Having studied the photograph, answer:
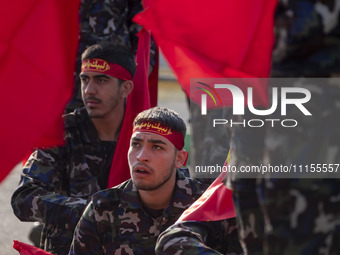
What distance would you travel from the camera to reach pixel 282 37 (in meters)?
1.92

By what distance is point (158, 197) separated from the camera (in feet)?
12.3

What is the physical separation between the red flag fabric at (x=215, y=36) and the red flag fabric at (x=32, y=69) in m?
0.58

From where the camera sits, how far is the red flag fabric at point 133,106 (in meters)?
4.35

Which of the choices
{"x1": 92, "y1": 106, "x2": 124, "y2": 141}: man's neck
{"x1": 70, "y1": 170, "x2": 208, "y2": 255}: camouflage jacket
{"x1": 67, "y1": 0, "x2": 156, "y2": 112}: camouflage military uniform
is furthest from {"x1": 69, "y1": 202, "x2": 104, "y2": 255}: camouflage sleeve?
{"x1": 67, "y1": 0, "x2": 156, "y2": 112}: camouflage military uniform

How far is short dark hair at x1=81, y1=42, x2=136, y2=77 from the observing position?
4734mm

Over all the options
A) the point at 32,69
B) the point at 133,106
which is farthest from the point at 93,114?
the point at 32,69

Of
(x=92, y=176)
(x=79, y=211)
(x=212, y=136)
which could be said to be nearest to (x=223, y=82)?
(x=79, y=211)

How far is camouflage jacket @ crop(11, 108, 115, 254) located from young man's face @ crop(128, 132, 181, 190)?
0.51 m

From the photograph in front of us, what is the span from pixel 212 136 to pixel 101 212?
1474 millimetres

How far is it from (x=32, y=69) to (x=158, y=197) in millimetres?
879

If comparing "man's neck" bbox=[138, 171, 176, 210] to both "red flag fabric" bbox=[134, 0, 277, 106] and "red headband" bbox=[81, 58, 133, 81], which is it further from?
"red headband" bbox=[81, 58, 133, 81]

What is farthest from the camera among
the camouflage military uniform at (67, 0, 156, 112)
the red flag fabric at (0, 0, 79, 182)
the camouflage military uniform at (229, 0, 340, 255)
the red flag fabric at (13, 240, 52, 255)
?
the camouflage military uniform at (67, 0, 156, 112)

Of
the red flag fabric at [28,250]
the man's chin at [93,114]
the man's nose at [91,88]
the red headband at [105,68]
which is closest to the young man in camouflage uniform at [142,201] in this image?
the red flag fabric at [28,250]

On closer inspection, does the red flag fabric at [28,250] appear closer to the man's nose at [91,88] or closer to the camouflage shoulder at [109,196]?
the camouflage shoulder at [109,196]
